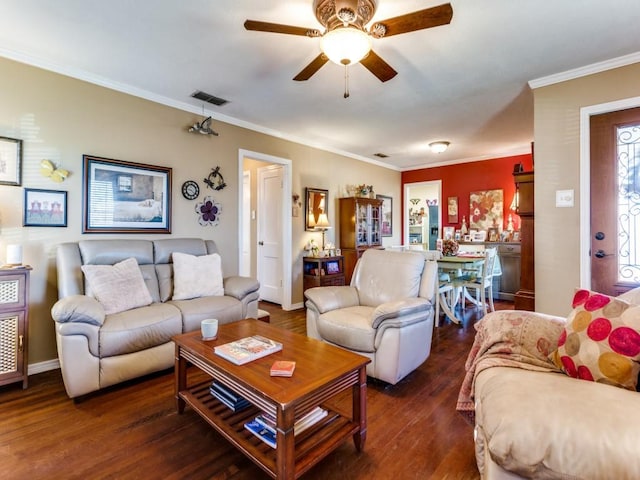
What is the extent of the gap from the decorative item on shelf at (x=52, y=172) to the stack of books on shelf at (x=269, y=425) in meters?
2.57

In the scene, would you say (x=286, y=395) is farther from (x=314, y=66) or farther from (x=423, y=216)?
(x=423, y=216)

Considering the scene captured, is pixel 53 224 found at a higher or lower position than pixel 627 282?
higher

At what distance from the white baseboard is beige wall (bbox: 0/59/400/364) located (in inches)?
1.2

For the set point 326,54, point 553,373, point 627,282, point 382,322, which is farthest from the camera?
point 627,282

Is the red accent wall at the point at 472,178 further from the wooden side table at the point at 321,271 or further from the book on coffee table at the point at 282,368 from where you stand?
the book on coffee table at the point at 282,368

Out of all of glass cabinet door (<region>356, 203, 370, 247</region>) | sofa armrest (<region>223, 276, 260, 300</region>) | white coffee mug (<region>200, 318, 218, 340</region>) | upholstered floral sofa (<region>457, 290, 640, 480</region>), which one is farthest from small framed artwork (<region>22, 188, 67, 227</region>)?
glass cabinet door (<region>356, 203, 370, 247</region>)

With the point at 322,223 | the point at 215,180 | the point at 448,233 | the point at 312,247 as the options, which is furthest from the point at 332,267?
the point at 448,233

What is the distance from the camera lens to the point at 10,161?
8.16ft

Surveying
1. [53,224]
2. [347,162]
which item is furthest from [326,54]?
[347,162]

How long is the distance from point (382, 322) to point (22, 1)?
9.87 ft

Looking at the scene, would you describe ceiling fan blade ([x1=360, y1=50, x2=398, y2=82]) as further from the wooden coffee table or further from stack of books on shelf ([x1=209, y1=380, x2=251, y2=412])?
stack of books on shelf ([x1=209, y1=380, x2=251, y2=412])

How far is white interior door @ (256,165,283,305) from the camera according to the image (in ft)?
15.8

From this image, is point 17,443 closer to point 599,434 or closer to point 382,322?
point 382,322

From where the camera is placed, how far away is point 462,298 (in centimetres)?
460
